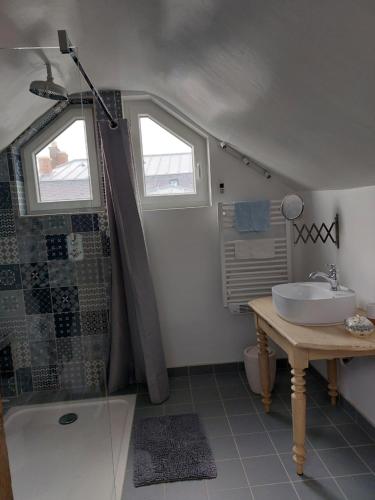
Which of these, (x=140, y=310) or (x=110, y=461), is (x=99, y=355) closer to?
(x=140, y=310)

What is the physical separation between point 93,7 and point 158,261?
1951 millimetres

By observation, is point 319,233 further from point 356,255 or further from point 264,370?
point 264,370

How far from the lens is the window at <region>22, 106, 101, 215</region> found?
2561 millimetres

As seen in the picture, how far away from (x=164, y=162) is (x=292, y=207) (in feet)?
3.79

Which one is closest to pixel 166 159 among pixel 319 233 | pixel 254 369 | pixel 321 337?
pixel 319 233

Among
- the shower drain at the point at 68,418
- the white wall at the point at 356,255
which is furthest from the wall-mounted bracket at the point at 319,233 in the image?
the shower drain at the point at 68,418

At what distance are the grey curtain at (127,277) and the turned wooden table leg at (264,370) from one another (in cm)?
75

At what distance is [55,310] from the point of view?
271 centimetres

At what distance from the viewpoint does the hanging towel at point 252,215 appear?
2875 mm

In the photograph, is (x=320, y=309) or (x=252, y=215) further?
(x=252, y=215)

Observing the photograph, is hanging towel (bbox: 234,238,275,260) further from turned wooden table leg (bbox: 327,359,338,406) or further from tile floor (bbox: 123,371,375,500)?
tile floor (bbox: 123,371,375,500)

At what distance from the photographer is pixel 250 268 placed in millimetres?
2984

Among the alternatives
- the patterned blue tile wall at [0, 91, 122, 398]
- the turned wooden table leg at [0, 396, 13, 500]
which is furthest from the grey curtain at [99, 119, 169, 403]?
the turned wooden table leg at [0, 396, 13, 500]

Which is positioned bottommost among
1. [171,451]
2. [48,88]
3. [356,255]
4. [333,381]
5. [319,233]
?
[171,451]
